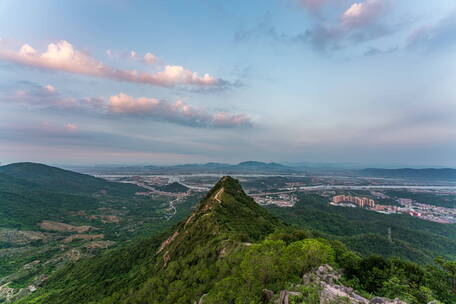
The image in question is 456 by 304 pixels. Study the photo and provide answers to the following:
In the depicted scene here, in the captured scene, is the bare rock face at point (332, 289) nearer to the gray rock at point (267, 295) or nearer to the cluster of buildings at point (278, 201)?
the gray rock at point (267, 295)

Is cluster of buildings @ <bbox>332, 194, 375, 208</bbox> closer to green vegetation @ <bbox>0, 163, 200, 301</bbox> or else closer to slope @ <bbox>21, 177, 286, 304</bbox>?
green vegetation @ <bbox>0, 163, 200, 301</bbox>

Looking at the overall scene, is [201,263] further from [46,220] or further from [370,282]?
[46,220]

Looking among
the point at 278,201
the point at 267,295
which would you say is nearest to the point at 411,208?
the point at 278,201

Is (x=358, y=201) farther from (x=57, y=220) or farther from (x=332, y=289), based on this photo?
(x=57, y=220)

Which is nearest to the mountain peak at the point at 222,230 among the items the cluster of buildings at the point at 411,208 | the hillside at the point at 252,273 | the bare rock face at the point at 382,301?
the hillside at the point at 252,273

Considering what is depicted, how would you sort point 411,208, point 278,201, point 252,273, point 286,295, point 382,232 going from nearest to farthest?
point 286,295 < point 252,273 < point 382,232 < point 411,208 < point 278,201

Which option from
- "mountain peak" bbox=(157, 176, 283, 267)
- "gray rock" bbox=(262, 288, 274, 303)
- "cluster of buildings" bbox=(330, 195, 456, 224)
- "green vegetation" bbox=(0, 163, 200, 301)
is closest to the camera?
"gray rock" bbox=(262, 288, 274, 303)

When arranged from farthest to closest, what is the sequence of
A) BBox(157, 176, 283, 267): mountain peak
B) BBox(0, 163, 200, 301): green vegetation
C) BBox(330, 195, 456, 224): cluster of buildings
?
BBox(330, 195, 456, 224): cluster of buildings
BBox(0, 163, 200, 301): green vegetation
BBox(157, 176, 283, 267): mountain peak

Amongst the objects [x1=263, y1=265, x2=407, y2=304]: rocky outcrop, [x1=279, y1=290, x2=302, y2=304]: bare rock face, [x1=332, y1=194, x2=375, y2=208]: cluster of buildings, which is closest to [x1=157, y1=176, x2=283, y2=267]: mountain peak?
[x1=263, y1=265, x2=407, y2=304]: rocky outcrop

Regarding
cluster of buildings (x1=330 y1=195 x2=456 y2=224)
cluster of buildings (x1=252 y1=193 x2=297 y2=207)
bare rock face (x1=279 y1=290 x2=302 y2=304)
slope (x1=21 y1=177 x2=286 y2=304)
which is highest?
bare rock face (x1=279 y1=290 x2=302 y2=304)

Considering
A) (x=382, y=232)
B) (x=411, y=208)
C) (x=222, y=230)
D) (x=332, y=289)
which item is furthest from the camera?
(x=411, y=208)

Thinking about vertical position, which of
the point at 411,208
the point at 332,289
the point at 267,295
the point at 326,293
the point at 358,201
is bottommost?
the point at 411,208
